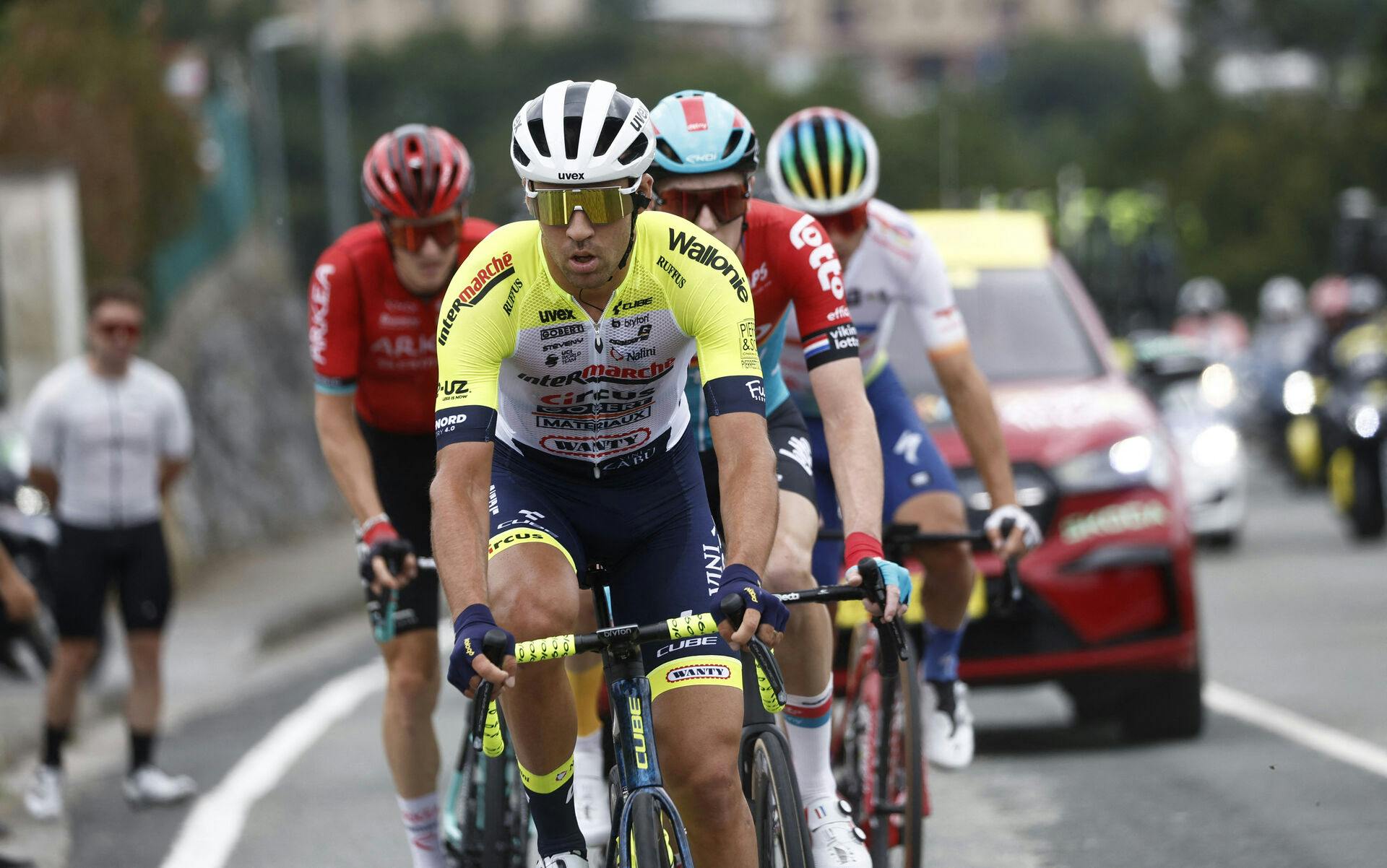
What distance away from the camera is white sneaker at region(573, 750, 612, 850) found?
21.5ft

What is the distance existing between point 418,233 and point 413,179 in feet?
0.62

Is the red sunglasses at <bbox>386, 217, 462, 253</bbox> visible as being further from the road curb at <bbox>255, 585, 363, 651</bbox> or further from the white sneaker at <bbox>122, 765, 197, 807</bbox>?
the road curb at <bbox>255, 585, 363, 651</bbox>

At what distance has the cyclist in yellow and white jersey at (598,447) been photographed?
4.92 metres

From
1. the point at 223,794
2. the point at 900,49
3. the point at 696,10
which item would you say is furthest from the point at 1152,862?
the point at 900,49

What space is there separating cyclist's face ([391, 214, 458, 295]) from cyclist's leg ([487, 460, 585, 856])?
1.77 meters

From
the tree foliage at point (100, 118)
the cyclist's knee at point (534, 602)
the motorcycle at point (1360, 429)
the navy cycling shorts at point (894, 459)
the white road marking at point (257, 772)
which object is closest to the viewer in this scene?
the cyclist's knee at point (534, 602)

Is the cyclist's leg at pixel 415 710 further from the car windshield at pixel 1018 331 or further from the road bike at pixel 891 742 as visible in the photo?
the car windshield at pixel 1018 331

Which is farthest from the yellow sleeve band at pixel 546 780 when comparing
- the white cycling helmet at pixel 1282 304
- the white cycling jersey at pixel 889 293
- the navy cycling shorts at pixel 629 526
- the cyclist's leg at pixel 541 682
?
the white cycling helmet at pixel 1282 304

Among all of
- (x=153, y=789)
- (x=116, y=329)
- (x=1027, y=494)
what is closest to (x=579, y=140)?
(x=1027, y=494)

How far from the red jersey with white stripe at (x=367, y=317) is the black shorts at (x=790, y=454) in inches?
41.7

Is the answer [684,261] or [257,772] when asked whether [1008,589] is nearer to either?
[684,261]

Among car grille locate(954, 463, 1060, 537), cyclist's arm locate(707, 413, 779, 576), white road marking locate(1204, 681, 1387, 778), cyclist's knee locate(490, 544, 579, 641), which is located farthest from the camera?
car grille locate(954, 463, 1060, 537)

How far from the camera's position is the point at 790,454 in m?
6.35

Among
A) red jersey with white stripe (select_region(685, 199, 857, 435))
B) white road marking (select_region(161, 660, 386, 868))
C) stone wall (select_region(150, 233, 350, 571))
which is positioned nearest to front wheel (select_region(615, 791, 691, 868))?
red jersey with white stripe (select_region(685, 199, 857, 435))
